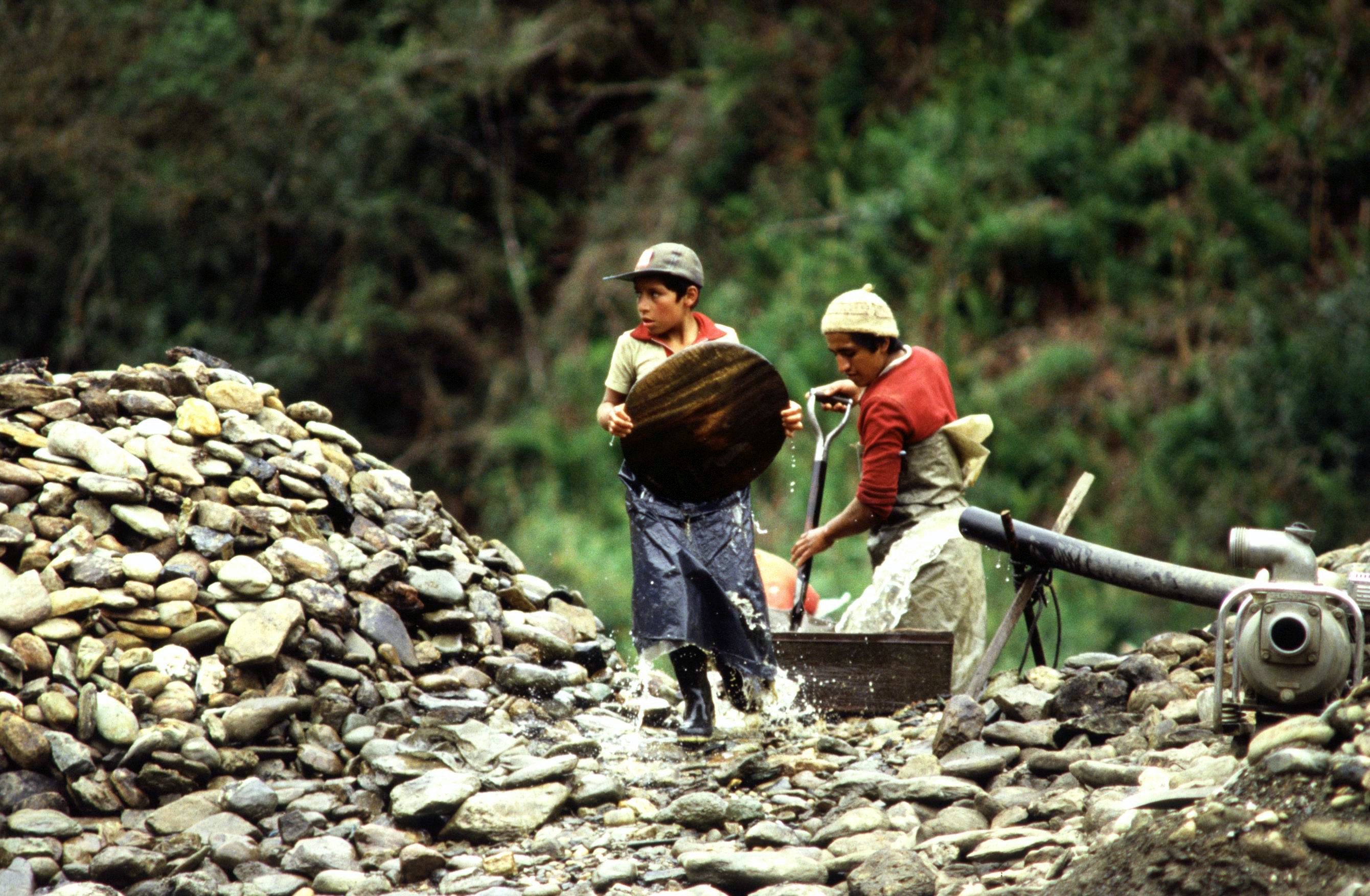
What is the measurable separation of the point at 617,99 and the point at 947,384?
13705mm

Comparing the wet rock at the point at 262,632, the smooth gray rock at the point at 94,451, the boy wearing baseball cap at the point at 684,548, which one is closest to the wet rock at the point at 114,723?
the wet rock at the point at 262,632

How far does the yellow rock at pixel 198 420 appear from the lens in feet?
19.8

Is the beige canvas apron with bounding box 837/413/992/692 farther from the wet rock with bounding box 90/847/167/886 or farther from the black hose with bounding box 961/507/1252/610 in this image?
the wet rock with bounding box 90/847/167/886

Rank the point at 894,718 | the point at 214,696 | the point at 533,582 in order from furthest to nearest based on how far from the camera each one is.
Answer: the point at 533,582
the point at 894,718
the point at 214,696

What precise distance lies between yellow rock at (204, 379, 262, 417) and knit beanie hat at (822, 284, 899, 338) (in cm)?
250

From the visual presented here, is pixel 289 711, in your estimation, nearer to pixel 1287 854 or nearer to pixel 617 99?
pixel 1287 854

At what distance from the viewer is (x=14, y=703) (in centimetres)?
500

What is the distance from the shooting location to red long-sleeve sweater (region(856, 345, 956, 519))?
5.66 metres

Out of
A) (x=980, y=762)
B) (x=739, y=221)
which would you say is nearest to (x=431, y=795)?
(x=980, y=762)

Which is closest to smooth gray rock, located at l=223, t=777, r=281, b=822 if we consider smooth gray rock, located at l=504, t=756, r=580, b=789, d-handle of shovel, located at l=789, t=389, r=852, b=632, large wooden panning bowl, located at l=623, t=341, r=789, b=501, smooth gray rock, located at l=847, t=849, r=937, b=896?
smooth gray rock, located at l=504, t=756, r=580, b=789

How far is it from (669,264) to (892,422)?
3.55 ft

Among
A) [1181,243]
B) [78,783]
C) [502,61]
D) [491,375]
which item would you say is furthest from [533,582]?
[502,61]

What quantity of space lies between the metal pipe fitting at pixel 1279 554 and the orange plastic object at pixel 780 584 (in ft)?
8.61

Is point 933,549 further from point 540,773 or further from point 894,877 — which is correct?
point 894,877
